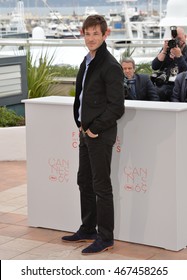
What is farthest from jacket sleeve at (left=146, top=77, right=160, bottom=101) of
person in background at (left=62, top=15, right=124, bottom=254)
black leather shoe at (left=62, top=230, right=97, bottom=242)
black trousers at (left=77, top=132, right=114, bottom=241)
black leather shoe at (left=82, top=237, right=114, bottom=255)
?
black leather shoe at (left=82, top=237, right=114, bottom=255)

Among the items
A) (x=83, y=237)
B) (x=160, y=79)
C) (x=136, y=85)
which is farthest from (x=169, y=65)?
(x=83, y=237)

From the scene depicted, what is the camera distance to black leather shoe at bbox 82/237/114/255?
579 centimetres

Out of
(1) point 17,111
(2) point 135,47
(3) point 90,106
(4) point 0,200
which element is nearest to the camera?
(3) point 90,106

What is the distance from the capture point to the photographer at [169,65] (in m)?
7.99

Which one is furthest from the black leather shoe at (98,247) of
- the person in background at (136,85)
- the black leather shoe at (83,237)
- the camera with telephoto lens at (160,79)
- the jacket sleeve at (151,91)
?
the camera with telephoto lens at (160,79)

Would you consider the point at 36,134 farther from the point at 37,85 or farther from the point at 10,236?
the point at 37,85

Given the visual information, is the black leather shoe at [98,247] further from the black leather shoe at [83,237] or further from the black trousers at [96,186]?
the black leather shoe at [83,237]

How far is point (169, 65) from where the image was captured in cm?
819

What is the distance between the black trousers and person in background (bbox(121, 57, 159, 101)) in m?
1.44

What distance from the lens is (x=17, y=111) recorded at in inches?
445

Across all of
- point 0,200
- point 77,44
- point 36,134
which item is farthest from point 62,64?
point 36,134

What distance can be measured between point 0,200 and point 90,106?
254 centimetres

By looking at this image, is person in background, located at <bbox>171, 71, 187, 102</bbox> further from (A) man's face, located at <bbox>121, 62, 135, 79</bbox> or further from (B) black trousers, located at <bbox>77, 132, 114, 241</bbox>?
(B) black trousers, located at <bbox>77, 132, 114, 241</bbox>

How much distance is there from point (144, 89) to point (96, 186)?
186 cm
